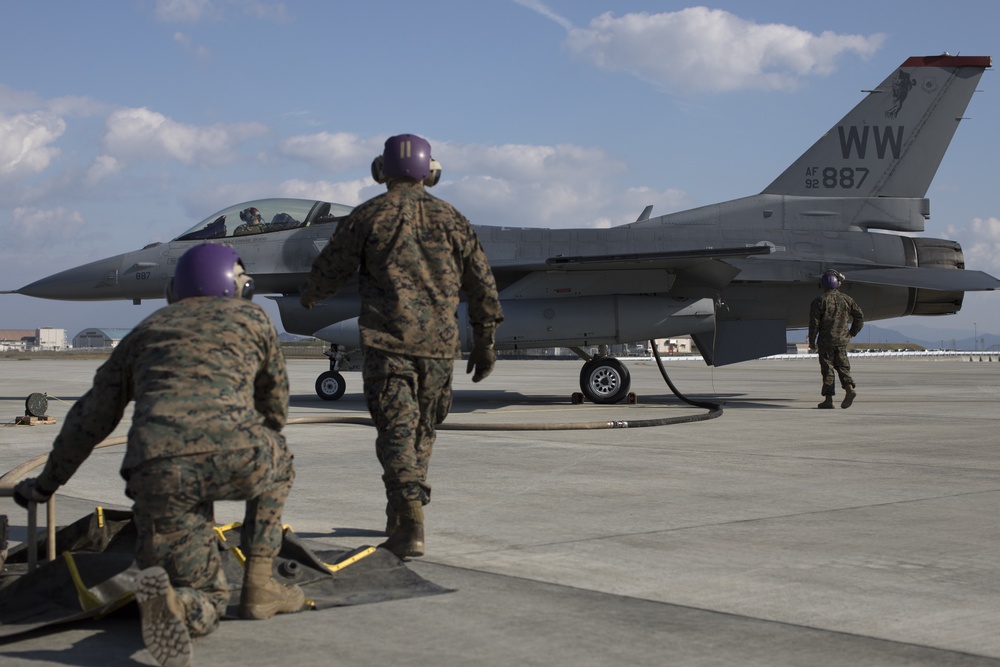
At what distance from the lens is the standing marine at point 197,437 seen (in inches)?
130

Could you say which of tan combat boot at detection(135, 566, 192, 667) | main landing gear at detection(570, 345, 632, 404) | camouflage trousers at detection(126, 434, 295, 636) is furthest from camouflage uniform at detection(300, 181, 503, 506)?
main landing gear at detection(570, 345, 632, 404)

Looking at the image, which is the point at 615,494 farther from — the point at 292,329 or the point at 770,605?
the point at 292,329

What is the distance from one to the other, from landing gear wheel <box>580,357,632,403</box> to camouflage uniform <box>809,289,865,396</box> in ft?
9.18

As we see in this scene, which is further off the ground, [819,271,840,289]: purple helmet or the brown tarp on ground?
[819,271,840,289]: purple helmet

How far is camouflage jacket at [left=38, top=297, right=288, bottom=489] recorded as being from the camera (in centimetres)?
332

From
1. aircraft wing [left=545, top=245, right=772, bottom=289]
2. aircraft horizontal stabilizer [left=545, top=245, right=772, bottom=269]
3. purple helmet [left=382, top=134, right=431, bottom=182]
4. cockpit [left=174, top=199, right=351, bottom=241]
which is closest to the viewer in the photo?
purple helmet [left=382, top=134, right=431, bottom=182]

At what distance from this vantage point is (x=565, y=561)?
466cm

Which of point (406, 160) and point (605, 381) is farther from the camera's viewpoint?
point (605, 381)

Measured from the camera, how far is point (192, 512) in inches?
133

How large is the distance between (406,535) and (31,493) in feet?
5.59

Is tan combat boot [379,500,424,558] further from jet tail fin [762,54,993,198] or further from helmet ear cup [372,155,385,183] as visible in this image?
jet tail fin [762,54,993,198]

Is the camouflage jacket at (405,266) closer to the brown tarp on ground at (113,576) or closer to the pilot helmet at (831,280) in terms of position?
the brown tarp on ground at (113,576)

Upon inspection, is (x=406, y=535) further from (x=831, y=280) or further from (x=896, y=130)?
(x=896, y=130)

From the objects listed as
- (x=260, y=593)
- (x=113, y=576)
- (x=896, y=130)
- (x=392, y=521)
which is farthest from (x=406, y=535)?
(x=896, y=130)
